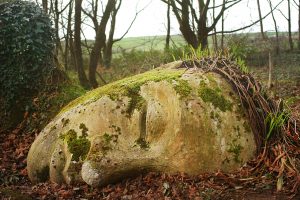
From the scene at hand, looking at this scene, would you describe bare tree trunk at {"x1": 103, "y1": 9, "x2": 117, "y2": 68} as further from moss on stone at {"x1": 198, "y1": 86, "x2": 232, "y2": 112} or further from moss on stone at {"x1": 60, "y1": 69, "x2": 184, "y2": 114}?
moss on stone at {"x1": 198, "y1": 86, "x2": 232, "y2": 112}

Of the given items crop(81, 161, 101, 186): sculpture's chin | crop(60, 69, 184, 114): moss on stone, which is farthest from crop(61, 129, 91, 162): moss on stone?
A: crop(60, 69, 184, 114): moss on stone

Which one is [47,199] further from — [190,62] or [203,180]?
[190,62]

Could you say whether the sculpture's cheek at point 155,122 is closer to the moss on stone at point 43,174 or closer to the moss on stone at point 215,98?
the moss on stone at point 215,98

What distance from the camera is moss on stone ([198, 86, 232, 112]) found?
4.63 metres

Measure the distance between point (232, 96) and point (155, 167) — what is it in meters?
1.37

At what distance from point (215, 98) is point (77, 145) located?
191cm

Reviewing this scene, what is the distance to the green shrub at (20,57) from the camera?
25.3 feet

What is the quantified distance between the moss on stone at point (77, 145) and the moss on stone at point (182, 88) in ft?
4.42

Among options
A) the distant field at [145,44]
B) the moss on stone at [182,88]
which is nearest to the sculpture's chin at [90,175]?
the moss on stone at [182,88]

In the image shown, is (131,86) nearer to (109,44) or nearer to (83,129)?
(83,129)

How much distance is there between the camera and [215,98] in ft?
15.3

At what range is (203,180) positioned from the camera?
4254 mm

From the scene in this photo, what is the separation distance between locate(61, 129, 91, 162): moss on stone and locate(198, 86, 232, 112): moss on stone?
1615mm

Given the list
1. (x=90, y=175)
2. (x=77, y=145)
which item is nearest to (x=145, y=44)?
(x=77, y=145)
